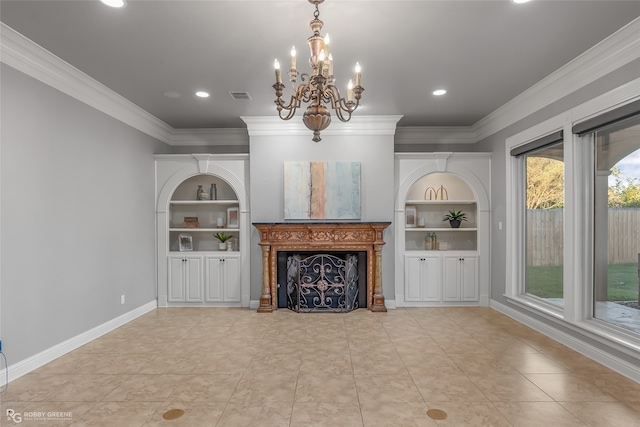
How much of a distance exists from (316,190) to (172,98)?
7.29ft

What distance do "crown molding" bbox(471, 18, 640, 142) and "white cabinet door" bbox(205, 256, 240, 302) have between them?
4.31m

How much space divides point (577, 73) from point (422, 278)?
317 cm

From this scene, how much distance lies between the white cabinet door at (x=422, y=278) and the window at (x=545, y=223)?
1.20m

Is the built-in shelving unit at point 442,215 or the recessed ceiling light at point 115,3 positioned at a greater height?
the recessed ceiling light at point 115,3

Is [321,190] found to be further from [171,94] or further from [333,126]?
[171,94]

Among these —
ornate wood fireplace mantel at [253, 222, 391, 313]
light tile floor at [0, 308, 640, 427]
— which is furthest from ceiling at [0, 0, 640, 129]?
light tile floor at [0, 308, 640, 427]

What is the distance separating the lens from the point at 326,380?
2.89m

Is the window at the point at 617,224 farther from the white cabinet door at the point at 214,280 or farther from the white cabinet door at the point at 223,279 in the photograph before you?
the white cabinet door at the point at 214,280

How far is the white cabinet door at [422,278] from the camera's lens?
5.38 m

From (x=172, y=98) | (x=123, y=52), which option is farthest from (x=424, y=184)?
(x=123, y=52)

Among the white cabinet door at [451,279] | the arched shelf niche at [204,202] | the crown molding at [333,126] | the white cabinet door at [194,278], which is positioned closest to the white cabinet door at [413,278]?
the white cabinet door at [451,279]

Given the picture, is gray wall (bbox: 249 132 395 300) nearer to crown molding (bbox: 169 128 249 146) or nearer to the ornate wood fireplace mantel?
the ornate wood fireplace mantel

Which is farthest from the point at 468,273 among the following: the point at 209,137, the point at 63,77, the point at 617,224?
the point at 63,77

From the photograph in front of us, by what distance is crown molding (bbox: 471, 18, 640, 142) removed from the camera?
2.83 m
